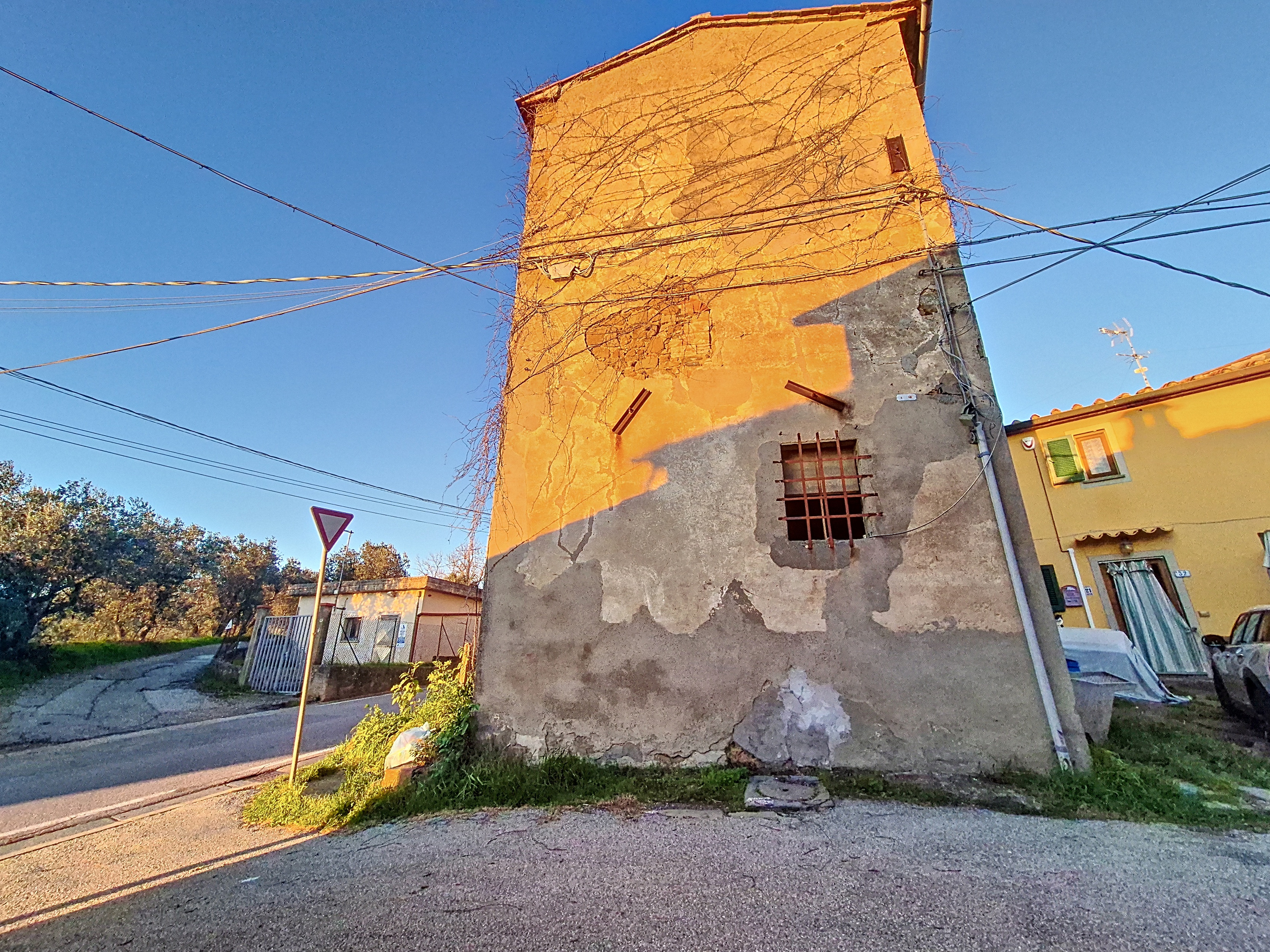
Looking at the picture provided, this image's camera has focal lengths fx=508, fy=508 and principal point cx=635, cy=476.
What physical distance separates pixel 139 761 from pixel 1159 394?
19.3m

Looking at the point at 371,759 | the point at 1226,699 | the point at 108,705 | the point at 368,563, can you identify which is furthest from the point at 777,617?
the point at 368,563

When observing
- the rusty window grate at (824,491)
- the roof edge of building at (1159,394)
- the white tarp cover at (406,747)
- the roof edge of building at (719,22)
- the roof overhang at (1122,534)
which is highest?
the roof edge of building at (719,22)

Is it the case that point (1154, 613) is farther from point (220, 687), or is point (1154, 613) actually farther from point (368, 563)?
point (368, 563)

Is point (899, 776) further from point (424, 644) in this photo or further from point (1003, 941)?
point (424, 644)

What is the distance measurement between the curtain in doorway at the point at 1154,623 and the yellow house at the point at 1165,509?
0.02m

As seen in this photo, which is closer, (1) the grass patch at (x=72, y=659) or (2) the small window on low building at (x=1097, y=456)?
(2) the small window on low building at (x=1097, y=456)

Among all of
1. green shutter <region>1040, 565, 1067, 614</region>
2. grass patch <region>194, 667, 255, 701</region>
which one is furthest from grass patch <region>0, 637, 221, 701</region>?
green shutter <region>1040, 565, 1067, 614</region>

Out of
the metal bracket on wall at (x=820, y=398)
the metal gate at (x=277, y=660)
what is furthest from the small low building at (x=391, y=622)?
the metal bracket on wall at (x=820, y=398)

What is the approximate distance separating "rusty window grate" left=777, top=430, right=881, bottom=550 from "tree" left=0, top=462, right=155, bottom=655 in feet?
63.3

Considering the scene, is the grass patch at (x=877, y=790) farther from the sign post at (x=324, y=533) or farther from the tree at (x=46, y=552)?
the tree at (x=46, y=552)

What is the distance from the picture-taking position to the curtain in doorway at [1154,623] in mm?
9812

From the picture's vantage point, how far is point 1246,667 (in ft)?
16.3

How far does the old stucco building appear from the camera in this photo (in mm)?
3885

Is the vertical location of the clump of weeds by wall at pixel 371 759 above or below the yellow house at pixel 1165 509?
below
